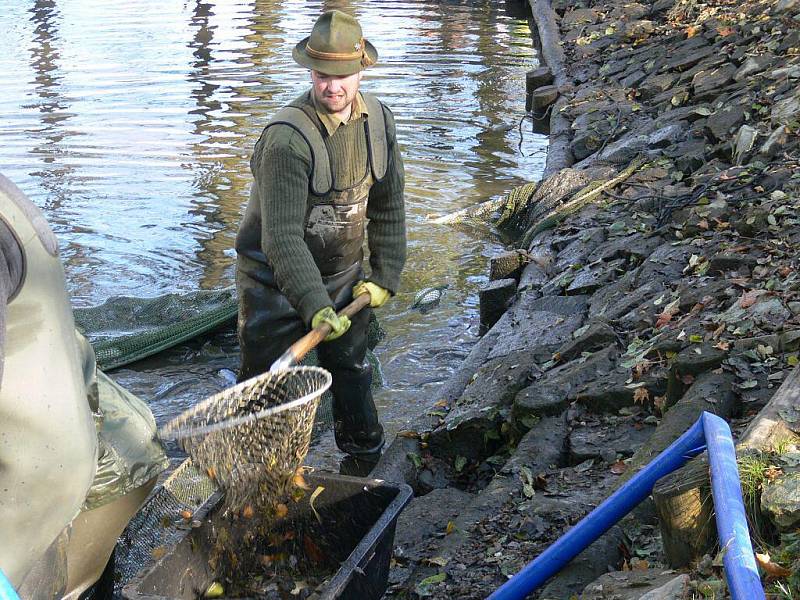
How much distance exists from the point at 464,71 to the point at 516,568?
15796 mm

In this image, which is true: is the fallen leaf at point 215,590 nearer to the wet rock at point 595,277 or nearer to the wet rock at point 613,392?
the wet rock at point 613,392

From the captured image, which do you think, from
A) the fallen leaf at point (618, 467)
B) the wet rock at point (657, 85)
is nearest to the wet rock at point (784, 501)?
the fallen leaf at point (618, 467)

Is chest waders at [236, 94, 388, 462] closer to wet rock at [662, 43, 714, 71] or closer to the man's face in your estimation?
the man's face

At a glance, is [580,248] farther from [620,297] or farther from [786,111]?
[786,111]

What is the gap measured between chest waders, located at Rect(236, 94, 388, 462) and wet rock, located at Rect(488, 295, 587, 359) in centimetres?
124

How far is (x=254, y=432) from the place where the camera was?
12.7 ft

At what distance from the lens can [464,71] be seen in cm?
1898

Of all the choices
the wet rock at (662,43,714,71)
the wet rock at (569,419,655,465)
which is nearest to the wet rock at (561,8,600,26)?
the wet rock at (662,43,714,71)

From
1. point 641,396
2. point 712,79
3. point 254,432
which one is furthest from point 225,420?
point 712,79

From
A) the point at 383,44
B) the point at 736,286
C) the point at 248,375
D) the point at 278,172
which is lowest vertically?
the point at 383,44

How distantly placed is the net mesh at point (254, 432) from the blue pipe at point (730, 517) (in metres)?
1.44

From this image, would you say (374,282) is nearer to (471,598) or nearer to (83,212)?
(471,598)

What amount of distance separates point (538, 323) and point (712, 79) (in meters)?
5.28

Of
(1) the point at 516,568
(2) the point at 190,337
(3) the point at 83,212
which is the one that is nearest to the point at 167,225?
(3) the point at 83,212
